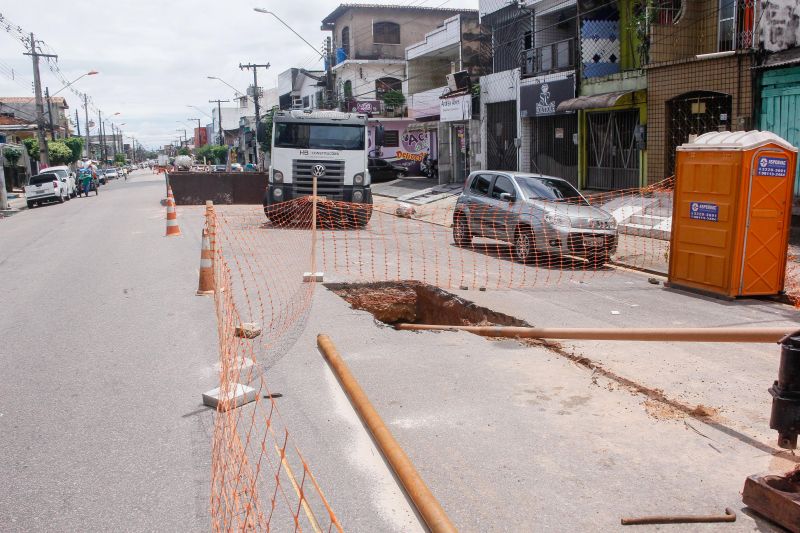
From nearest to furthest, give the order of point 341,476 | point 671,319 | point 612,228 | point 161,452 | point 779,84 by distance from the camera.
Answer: point 341,476
point 161,452
point 671,319
point 612,228
point 779,84

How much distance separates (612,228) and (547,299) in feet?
13.7

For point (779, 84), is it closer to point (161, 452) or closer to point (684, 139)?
point (684, 139)

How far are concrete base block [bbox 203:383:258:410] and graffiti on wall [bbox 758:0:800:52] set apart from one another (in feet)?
48.1

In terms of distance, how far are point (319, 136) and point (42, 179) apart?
22062 millimetres

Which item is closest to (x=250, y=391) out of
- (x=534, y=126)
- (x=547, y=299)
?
(x=547, y=299)

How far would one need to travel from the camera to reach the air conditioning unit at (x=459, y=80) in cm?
3081

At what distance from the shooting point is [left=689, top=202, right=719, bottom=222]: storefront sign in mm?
10070

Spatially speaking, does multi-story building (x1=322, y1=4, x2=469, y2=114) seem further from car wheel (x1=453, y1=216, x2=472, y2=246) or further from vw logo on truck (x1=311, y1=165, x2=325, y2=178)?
car wheel (x1=453, y1=216, x2=472, y2=246)

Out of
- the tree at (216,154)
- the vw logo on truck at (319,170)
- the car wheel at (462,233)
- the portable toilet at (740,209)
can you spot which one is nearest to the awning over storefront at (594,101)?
the car wheel at (462,233)

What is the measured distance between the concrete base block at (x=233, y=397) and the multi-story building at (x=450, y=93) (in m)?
26.3

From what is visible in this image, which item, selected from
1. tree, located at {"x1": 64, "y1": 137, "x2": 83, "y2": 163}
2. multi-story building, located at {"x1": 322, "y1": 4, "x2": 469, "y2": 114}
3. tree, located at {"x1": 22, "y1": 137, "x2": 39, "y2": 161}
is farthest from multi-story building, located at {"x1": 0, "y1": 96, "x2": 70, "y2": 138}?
multi-story building, located at {"x1": 322, "y1": 4, "x2": 469, "y2": 114}

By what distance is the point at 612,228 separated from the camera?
13.4 m

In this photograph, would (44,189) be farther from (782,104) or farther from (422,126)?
(782,104)

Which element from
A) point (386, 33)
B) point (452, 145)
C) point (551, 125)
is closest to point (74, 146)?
point (386, 33)
